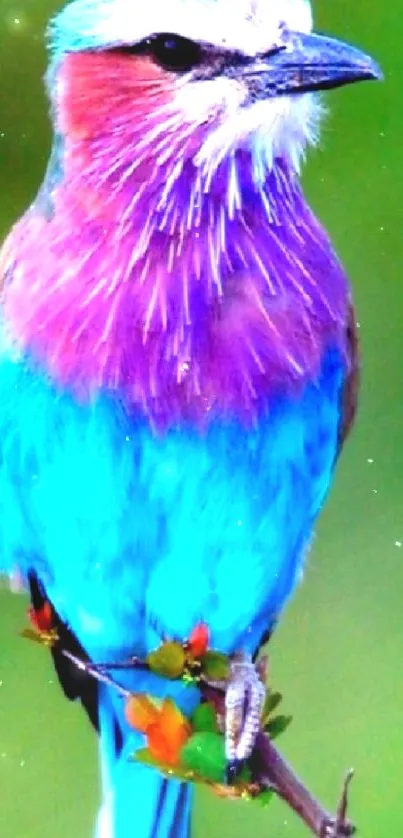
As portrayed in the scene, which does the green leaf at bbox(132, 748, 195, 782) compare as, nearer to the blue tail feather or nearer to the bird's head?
the blue tail feather

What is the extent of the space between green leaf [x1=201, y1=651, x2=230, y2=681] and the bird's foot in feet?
0.10

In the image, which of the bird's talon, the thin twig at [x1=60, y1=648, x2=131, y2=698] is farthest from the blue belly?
the bird's talon

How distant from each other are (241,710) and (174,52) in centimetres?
37

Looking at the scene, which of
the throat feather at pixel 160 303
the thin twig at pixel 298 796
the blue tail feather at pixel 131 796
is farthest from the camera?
the blue tail feather at pixel 131 796

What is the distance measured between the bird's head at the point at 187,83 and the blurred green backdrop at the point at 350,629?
0.33 feet

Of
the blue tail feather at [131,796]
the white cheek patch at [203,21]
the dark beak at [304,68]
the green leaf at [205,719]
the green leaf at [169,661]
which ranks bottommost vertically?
the blue tail feather at [131,796]

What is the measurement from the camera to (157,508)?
79cm

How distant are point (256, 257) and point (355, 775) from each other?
1.21ft

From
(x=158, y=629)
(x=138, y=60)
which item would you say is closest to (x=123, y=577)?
(x=158, y=629)

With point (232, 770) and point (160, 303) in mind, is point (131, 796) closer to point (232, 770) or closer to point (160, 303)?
point (232, 770)

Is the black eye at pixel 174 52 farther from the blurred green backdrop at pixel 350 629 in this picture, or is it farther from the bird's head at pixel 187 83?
the blurred green backdrop at pixel 350 629

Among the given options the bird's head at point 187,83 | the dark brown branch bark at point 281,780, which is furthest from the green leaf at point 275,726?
the bird's head at point 187,83

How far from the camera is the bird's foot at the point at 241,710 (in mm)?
718

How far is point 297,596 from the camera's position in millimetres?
872
